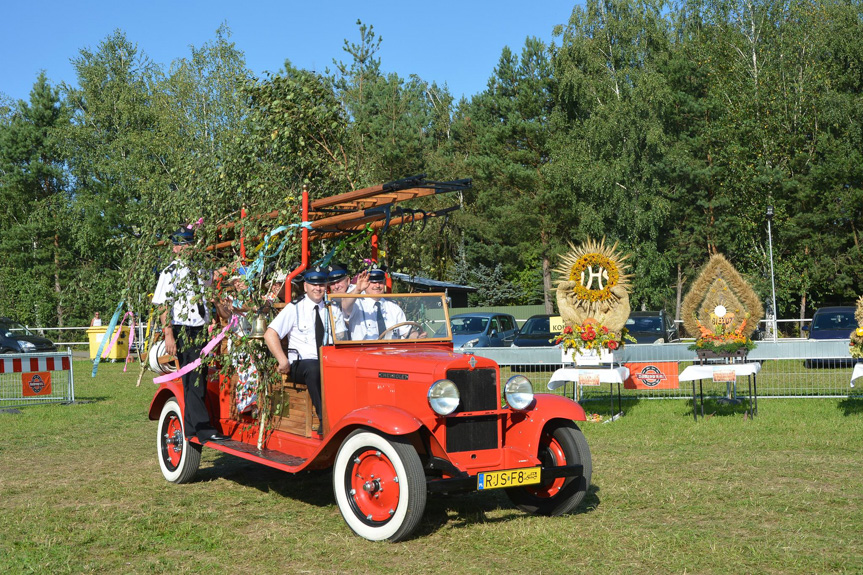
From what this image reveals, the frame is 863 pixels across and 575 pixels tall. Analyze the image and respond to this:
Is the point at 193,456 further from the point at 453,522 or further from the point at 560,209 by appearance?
the point at 560,209

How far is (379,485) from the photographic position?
19.2 ft

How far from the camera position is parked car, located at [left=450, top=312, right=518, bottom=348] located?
2127 centimetres

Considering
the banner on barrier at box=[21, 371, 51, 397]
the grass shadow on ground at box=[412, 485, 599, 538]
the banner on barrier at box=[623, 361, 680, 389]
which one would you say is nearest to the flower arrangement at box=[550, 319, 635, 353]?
the banner on barrier at box=[623, 361, 680, 389]

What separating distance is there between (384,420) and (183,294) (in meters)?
2.50

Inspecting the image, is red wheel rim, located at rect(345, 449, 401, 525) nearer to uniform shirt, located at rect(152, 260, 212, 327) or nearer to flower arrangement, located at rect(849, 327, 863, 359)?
uniform shirt, located at rect(152, 260, 212, 327)

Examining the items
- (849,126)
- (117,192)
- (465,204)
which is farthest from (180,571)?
(465,204)

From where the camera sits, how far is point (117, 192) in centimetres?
3925

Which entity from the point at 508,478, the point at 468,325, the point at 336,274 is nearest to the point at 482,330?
the point at 468,325

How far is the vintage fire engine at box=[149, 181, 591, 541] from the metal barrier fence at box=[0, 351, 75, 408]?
8238mm

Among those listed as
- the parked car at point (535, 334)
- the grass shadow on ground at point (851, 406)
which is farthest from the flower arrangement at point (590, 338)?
the parked car at point (535, 334)

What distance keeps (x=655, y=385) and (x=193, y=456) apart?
24.2ft

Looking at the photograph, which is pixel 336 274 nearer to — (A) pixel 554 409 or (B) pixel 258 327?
(B) pixel 258 327

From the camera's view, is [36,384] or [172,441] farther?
[36,384]

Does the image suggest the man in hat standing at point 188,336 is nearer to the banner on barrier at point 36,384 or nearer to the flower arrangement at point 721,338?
the flower arrangement at point 721,338
